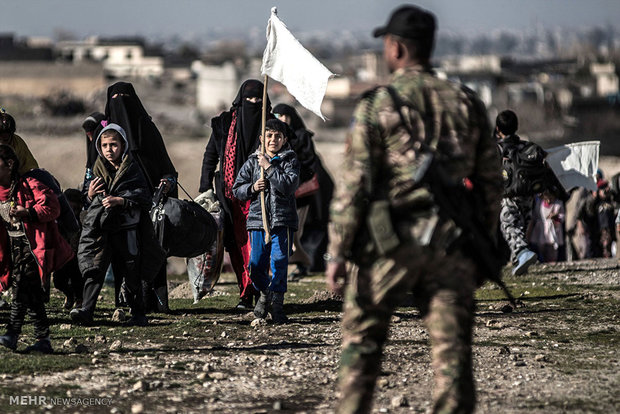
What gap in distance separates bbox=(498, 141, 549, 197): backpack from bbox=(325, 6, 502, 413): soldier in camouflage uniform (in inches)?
217

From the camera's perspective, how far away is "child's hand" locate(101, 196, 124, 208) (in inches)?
325

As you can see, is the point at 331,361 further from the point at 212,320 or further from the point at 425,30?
the point at 425,30

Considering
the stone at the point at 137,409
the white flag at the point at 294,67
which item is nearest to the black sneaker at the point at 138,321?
the white flag at the point at 294,67

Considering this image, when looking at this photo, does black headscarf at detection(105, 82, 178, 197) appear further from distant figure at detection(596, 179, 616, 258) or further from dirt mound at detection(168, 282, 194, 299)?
distant figure at detection(596, 179, 616, 258)

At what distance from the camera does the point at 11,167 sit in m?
7.27

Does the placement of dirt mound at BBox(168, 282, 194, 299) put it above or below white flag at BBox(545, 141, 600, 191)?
below

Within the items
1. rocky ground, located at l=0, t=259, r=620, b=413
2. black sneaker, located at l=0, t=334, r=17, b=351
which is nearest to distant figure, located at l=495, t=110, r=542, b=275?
rocky ground, located at l=0, t=259, r=620, b=413

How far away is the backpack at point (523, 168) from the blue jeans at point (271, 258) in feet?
8.38

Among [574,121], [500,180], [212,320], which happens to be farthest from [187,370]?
[574,121]

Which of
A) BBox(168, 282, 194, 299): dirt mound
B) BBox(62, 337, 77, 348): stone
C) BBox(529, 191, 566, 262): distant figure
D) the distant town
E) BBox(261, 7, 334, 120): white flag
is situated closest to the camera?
BBox(62, 337, 77, 348): stone

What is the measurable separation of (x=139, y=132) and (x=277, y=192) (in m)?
1.41

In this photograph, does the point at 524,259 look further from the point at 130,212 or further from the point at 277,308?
the point at 130,212

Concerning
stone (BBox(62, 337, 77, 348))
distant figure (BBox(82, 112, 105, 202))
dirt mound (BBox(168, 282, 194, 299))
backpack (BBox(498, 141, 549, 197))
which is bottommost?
stone (BBox(62, 337, 77, 348))

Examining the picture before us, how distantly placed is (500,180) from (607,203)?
11.5m
